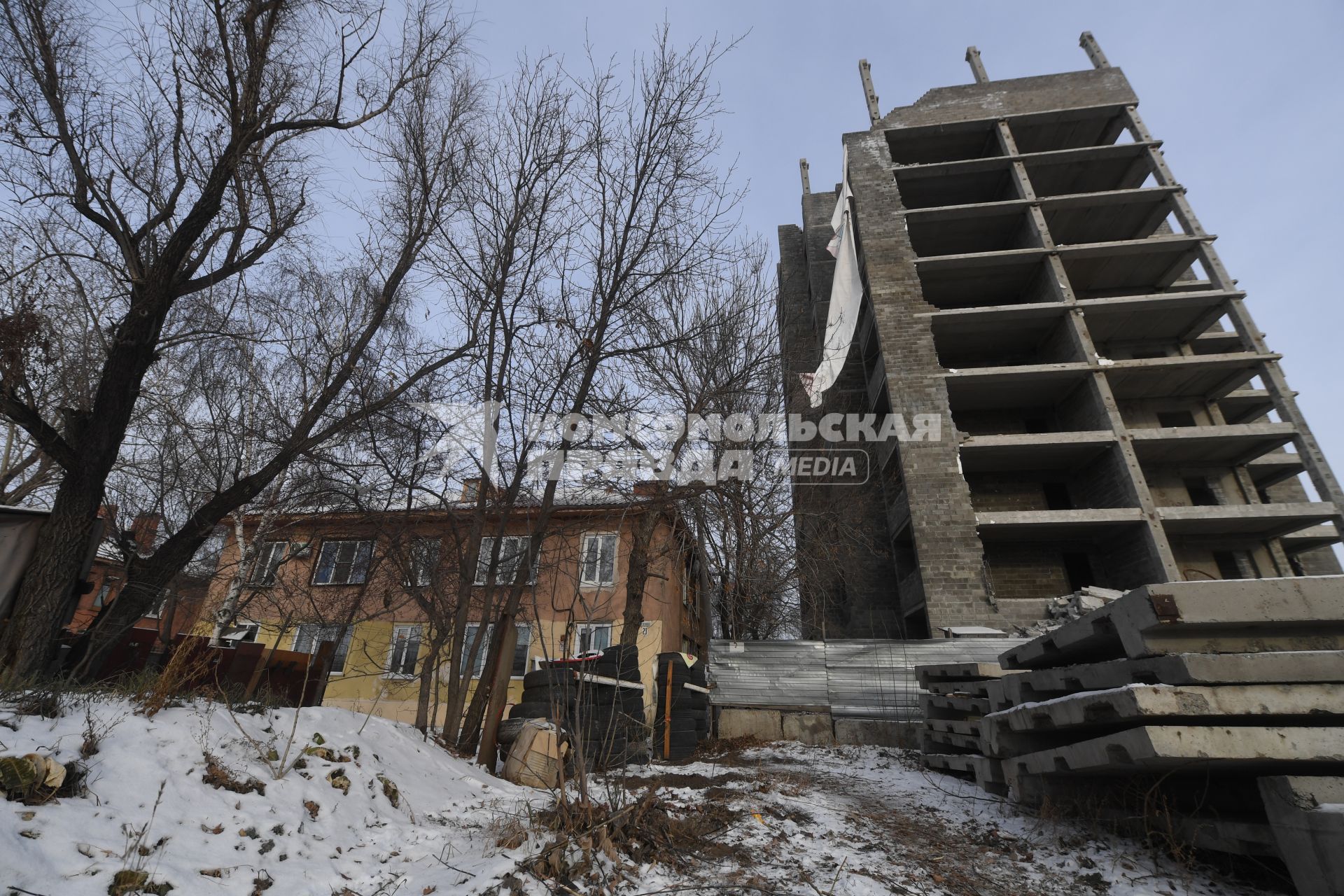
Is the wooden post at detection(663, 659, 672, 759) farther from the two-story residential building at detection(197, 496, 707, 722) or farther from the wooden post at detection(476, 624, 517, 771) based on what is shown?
A: the wooden post at detection(476, 624, 517, 771)

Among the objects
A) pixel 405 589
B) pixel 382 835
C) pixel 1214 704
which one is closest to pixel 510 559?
pixel 405 589

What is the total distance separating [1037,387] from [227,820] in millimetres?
21459

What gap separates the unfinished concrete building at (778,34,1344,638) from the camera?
1672 centimetres

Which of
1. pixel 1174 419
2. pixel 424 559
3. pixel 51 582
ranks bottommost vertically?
pixel 51 582

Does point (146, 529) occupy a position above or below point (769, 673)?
above

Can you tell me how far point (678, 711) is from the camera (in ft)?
34.4

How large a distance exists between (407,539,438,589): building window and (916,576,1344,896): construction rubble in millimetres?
8474

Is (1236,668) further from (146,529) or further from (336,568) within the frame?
(336,568)

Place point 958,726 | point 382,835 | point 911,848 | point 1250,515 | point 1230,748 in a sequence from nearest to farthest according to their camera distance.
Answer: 1. point 1230,748
2. point 382,835
3. point 911,848
4. point 958,726
5. point 1250,515

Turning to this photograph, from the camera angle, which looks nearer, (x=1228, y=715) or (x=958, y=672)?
(x=1228, y=715)

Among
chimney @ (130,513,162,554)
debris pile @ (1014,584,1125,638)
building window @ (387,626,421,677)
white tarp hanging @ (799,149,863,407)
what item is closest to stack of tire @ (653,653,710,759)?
debris pile @ (1014,584,1125,638)

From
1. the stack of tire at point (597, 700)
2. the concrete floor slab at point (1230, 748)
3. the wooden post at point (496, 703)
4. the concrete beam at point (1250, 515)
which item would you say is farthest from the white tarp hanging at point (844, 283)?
the concrete floor slab at point (1230, 748)

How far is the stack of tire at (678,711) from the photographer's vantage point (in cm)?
1015

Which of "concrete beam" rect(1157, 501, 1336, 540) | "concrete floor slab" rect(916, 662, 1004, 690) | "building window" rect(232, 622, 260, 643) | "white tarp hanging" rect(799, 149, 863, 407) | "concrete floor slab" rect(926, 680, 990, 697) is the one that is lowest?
"concrete floor slab" rect(926, 680, 990, 697)
